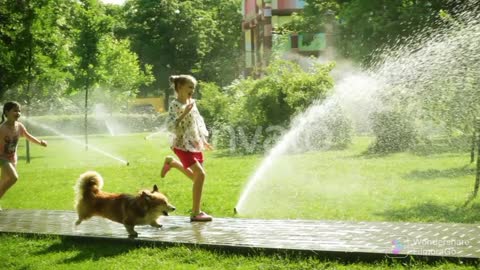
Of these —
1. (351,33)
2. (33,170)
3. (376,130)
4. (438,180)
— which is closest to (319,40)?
(351,33)

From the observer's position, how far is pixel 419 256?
20.0ft

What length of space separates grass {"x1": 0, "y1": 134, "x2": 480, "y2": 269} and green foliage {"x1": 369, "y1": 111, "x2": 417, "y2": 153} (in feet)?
3.04

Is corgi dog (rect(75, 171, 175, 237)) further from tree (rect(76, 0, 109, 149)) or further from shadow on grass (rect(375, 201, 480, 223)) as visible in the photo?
tree (rect(76, 0, 109, 149))

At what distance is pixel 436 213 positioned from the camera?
32.9ft

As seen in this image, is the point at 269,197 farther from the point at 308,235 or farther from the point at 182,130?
the point at 308,235

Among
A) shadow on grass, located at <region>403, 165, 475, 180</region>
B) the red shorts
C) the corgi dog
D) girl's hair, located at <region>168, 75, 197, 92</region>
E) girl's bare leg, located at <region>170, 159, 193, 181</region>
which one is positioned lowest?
shadow on grass, located at <region>403, 165, 475, 180</region>

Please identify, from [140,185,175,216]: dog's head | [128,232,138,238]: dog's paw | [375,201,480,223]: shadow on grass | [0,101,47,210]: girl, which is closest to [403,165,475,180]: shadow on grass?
[375,201,480,223]: shadow on grass

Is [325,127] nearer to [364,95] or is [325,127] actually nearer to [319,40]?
[364,95]

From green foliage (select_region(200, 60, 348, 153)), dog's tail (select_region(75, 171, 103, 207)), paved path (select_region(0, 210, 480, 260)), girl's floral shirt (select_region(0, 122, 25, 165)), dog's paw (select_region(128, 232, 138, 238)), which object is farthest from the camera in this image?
green foliage (select_region(200, 60, 348, 153))

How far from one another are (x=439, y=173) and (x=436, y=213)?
546 cm

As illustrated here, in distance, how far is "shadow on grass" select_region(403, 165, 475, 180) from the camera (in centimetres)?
1460

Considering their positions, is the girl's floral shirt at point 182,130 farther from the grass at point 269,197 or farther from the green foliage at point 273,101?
the green foliage at point 273,101

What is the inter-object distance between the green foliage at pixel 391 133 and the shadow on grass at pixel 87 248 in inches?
594

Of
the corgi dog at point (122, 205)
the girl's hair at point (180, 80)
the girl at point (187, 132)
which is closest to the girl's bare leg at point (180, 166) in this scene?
the girl at point (187, 132)
